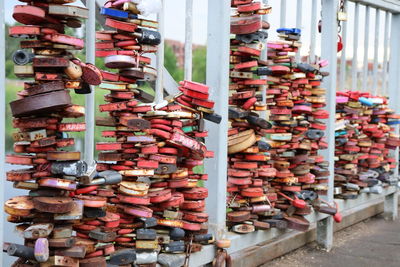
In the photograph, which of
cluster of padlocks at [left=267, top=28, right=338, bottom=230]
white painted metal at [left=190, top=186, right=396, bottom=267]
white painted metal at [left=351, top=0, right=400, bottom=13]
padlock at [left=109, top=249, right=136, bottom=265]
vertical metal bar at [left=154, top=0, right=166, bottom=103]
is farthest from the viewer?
white painted metal at [left=351, top=0, right=400, bottom=13]

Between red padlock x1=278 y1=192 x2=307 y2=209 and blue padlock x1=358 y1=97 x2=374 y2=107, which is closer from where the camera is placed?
red padlock x1=278 y1=192 x2=307 y2=209

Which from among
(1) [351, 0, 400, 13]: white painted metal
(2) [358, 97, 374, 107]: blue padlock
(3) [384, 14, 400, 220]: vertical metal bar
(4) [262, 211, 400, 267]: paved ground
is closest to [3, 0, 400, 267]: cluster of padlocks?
(4) [262, 211, 400, 267]: paved ground

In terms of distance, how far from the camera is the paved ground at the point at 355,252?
15.2 ft

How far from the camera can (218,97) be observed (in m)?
3.52

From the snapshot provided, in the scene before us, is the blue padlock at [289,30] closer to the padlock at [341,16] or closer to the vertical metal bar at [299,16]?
the vertical metal bar at [299,16]

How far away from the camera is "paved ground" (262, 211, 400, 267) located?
4.64m

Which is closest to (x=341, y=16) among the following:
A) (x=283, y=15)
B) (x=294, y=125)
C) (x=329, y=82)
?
(x=329, y=82)

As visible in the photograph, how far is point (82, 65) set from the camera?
242 cm

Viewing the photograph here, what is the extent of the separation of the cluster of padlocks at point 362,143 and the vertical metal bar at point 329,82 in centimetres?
33

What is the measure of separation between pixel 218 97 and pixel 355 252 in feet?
7.48

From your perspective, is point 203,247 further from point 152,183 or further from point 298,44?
point 298,44

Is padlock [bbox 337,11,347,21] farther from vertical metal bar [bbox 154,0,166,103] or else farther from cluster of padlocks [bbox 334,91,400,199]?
vertical metal bar [bbox 154,0,166,103]

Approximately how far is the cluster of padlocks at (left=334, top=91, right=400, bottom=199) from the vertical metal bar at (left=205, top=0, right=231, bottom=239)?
2001 millimetres

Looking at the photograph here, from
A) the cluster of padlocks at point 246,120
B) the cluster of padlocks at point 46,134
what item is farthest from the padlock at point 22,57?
the cluster of padlocks at point 246,120
